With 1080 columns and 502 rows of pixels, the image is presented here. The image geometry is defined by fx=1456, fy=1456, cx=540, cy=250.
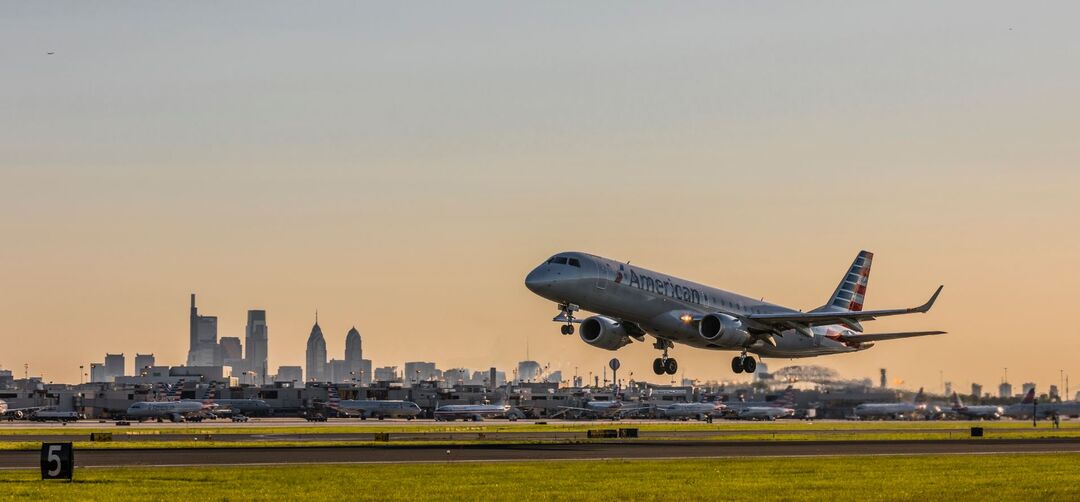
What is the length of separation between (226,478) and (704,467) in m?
21.0

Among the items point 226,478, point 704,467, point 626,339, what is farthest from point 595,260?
point 226,478

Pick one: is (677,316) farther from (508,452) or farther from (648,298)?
(508,452)

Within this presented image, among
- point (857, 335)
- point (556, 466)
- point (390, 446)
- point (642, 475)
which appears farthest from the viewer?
point (857, 335)

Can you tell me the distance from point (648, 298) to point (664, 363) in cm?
943

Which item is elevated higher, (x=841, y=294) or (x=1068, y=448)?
(x=841, y=294)

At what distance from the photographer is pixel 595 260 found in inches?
3081

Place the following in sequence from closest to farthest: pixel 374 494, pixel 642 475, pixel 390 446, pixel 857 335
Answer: pixel 374 494
pixel 642 475
pixel 390 446
pixel 857 335

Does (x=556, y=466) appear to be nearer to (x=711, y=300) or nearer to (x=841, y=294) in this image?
(x=711, y=300)

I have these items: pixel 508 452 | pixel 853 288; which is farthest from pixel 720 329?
pixel 853 288

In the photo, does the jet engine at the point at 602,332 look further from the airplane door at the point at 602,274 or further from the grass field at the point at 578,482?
the grass field at the point at 578,482

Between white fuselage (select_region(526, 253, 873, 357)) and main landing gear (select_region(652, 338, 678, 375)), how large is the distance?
→ 1828 millimetres

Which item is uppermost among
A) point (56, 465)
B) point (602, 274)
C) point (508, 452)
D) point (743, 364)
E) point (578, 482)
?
point (602, 274)

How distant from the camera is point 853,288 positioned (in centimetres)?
10825

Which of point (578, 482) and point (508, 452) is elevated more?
point (508, 452)
